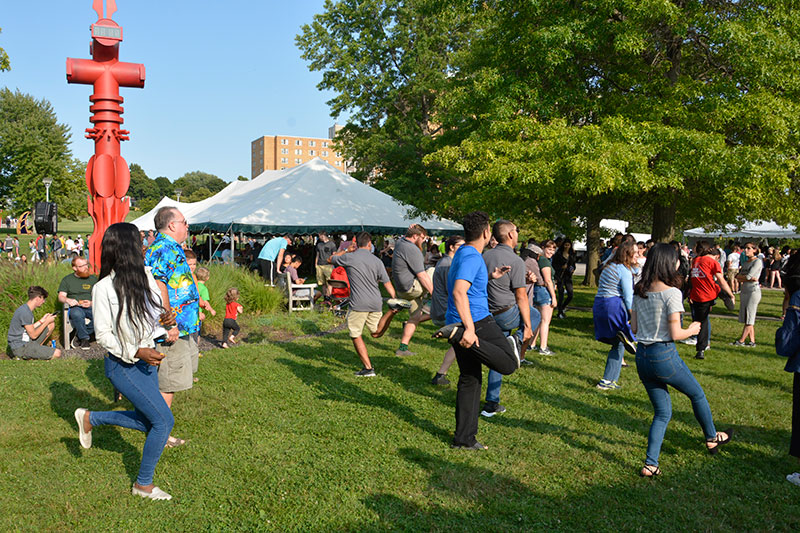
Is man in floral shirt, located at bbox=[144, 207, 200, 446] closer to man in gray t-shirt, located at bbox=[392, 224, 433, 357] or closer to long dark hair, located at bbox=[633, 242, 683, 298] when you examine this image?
long dark hair, located at bbox=[633, 242, 683, 298]

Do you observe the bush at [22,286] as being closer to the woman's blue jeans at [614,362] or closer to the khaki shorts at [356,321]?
the khaki shorts at [356,321]

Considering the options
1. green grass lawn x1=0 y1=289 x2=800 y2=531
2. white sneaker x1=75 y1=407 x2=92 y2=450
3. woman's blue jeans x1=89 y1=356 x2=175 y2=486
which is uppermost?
woman's blue jeans x1=89 y1=356 x2=175 y2=486

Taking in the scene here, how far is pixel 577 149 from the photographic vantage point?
34.5ft

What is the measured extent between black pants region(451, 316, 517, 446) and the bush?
7086mm

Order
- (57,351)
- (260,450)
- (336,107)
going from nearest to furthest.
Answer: (260,450) < (57,351) < (336,107)

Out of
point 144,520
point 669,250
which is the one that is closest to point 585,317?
A: point 669,250

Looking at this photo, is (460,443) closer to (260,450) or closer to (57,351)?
(260,450)

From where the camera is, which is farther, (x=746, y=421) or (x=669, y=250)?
(x=746, y=421)

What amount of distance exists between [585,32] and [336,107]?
17970 mm

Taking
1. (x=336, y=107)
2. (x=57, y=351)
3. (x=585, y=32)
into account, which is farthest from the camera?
(x=336, y=107)

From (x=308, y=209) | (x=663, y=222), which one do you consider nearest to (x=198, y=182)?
(x=308, y=209)

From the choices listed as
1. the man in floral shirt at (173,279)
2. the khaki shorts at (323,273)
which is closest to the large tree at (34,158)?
the khaki shorts at (323,273)

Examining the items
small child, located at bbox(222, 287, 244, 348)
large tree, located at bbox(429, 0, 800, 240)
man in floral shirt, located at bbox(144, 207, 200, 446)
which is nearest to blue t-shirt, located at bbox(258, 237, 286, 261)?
large tree, located at bbox(429, 0, 800, 240)

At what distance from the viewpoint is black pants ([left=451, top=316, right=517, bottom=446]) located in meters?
4.34
